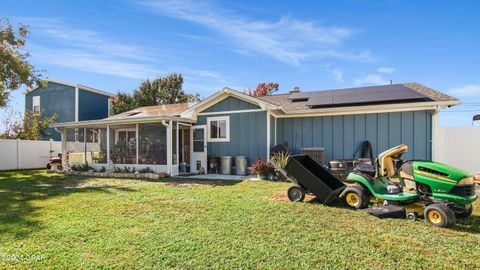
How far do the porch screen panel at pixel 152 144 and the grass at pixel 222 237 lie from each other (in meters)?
5.75

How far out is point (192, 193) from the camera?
7199 millimetres

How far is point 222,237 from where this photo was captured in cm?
371

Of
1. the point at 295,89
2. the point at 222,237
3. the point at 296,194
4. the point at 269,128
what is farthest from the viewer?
the point at 295,89

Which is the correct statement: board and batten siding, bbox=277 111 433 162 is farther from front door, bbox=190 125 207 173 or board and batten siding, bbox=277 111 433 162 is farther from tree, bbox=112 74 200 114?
tree, bbox=112 74 200 114

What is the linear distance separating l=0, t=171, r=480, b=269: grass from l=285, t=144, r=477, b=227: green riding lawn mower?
224mm

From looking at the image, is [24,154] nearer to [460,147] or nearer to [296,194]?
[296,194]

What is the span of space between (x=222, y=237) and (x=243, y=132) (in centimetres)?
802

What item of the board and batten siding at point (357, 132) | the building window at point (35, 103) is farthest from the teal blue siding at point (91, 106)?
the board and batten siding at point (357, 132)

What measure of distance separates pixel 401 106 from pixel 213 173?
7635 millimetres

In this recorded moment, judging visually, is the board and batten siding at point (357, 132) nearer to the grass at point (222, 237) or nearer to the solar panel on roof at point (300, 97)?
the solar panel on roof at point (300, 97)

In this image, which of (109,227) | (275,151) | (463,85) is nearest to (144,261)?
(109,227)

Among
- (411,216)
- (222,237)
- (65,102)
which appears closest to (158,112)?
(65,102)

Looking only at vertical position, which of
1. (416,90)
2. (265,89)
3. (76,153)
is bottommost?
(76,153)

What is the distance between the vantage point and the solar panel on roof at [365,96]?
9.89 metres
